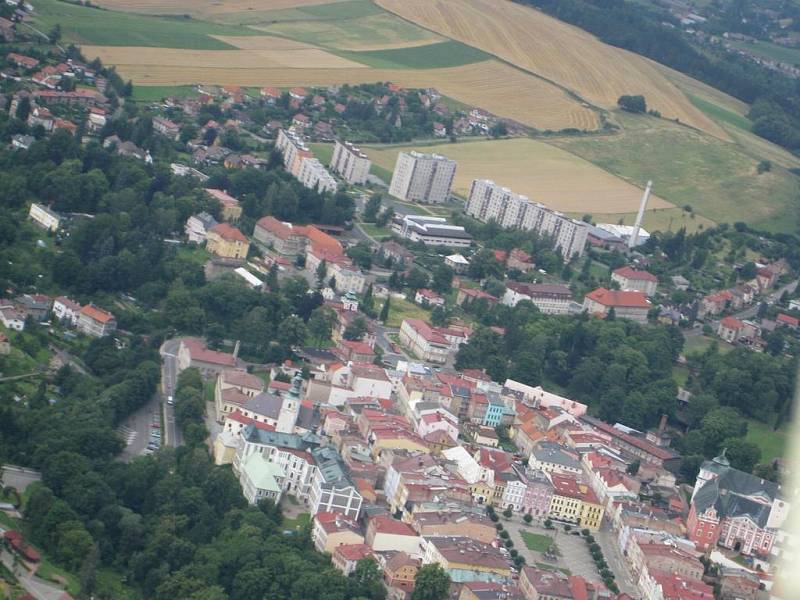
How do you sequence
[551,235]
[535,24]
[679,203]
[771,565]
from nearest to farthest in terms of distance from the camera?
1. [771,565]
2. [551,235]
3. [679,203]
4. [535,24]

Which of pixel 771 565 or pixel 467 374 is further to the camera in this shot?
pixel 467 374

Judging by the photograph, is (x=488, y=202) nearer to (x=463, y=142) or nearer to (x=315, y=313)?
(x=463, y=142)

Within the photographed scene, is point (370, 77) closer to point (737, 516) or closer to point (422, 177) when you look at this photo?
point (422, 177)

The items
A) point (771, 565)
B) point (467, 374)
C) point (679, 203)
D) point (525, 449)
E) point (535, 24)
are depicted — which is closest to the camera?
point (771, 565)

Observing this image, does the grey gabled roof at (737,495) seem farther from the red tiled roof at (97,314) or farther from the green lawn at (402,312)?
the red tiled roof at (97,314)

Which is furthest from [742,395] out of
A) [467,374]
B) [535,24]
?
[535,24]

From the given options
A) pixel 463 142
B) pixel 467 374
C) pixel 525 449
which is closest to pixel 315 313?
pixel 467 374

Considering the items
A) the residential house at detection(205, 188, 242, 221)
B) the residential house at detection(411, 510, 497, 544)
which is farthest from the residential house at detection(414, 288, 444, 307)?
the residential house at detection(411, 510, 497, 544)
